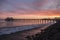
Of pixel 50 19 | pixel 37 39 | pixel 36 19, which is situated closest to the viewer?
pixel 37 39

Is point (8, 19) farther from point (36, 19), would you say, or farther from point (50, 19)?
point (50, 19)

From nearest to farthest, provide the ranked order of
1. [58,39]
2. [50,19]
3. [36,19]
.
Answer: [58,39] → [50,19] → [36,19]

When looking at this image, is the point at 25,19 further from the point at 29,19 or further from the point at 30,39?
the point at 30,39

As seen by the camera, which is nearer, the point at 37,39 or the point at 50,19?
the point at 37,39

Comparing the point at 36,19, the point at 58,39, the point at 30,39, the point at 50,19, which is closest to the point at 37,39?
the point at 30,39

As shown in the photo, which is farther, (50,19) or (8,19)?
(8,19)

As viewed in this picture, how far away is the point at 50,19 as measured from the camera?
252 feet

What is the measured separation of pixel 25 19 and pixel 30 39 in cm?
8062

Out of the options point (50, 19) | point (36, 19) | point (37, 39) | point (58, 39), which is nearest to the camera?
point (58, 39)

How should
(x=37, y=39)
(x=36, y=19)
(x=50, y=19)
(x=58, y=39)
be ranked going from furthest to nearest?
1. (x=36, y=19)
2. (x=50, y=19)
3. (x=37, y=39)
4. (x=58, y=39)

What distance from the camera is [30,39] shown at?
8.84 m

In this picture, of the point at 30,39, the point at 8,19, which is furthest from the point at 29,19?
the point at 30,39

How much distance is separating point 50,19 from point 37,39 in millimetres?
69168

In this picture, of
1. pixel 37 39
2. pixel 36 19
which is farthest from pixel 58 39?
pixel 36 19
